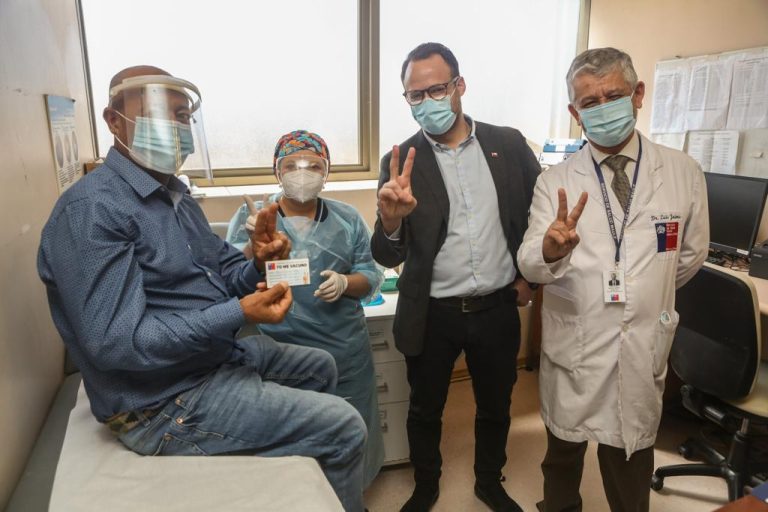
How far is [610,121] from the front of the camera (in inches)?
54.7

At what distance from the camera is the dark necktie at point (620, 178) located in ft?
4.67

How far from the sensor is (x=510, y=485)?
6.86 feet

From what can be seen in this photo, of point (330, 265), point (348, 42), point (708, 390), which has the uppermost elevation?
point (348, 42)

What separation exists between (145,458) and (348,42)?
2329mm

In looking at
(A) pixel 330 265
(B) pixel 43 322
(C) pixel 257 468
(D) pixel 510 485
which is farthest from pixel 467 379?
(B) pixel 43 322

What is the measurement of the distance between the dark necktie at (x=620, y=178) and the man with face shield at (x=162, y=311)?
3.13ft

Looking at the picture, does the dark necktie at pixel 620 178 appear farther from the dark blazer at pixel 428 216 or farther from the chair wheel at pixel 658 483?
the chair wheel at pixel 658 483

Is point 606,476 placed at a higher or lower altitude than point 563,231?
lower

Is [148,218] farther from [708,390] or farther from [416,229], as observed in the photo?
[708,390]

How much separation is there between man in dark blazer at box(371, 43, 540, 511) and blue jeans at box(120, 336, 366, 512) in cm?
51

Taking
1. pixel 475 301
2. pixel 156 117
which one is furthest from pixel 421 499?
pixel 156 117

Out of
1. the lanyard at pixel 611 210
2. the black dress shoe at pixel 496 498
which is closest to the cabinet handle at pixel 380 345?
the black dress shoe at pixel 496 498

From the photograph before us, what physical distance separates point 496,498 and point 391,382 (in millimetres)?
595

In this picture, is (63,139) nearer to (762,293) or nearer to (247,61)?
(247,61)
